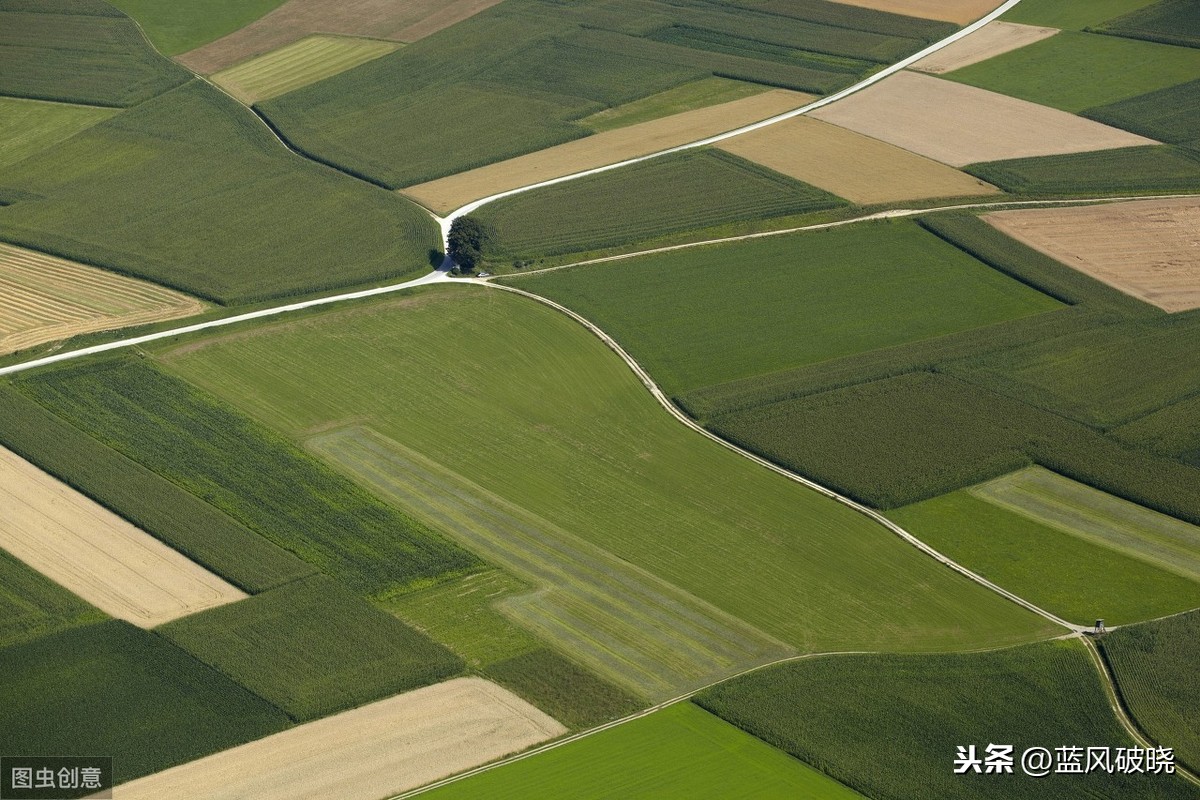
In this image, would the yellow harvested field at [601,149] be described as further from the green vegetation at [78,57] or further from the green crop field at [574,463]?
the green vegetation at [78,57]

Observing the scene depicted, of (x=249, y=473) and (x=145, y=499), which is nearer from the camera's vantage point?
(x=145, y=499)

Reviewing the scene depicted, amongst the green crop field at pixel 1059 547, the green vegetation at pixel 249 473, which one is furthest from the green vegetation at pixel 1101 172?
the green vegetation at pixel 249 473

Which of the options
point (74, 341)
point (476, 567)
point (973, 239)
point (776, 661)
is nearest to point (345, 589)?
point (476, 567)

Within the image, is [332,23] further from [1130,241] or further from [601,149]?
[1130,241]

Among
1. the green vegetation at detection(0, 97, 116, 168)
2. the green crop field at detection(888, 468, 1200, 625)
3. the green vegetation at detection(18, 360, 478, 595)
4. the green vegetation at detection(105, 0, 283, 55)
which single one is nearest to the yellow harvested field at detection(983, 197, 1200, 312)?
the green crop field at detection(888, 468, 1200, 625)

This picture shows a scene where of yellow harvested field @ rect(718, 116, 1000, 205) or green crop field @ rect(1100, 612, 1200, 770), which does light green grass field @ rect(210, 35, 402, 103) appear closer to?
yellow harvested field @ rect(718, 116, 1000, 205)

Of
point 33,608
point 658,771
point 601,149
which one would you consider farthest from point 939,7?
point 33,608
